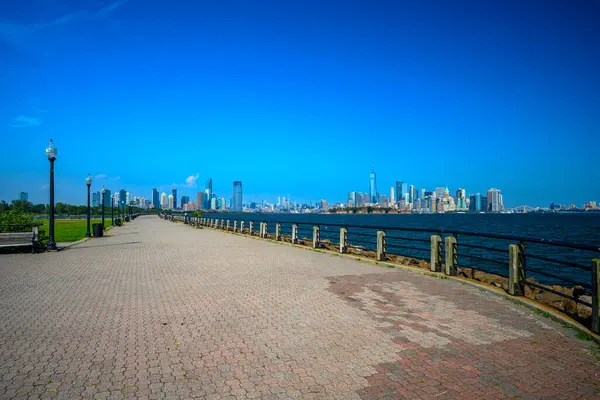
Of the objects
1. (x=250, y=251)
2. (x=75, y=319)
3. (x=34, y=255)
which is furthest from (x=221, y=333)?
(x=34, y=255)

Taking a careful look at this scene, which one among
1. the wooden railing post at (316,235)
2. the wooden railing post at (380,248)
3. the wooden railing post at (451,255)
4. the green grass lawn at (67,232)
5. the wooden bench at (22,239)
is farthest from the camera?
the green grass lawn at (67,232)

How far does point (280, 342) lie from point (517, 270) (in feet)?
18.1

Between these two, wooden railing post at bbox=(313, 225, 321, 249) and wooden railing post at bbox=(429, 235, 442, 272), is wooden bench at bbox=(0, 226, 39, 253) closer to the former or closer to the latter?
wooden railing post at bbox=(313, 225, 321, 249)

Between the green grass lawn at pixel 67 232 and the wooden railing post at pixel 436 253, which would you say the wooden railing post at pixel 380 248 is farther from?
the green grass lawn at pixel 67 232

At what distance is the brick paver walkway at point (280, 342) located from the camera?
4023 millimetres

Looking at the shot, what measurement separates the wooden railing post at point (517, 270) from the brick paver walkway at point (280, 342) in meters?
0.50

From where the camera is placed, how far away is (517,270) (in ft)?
25.8

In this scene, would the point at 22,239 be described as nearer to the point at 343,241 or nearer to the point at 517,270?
→ the point at 343,241

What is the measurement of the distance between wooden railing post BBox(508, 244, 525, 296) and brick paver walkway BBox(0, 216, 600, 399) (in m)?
0.50

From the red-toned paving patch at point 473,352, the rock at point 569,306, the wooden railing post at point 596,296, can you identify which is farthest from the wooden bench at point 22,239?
the wooden railing post at point 596,296

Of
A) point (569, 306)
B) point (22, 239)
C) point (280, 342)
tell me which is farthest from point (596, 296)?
point (22, 239)

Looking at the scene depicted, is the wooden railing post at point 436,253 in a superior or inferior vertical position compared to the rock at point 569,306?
superior

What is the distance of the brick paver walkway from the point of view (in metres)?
4.02

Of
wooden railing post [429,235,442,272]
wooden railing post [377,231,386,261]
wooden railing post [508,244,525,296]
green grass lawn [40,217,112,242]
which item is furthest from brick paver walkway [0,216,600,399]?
green grass lawn [40,217,112,242]
